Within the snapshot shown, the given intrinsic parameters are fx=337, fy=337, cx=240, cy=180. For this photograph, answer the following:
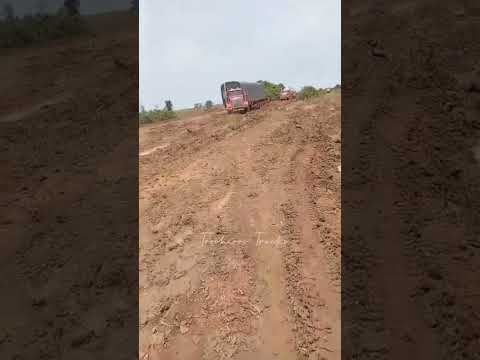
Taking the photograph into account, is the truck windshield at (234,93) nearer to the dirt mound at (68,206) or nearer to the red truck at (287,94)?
the dirt mound at (68,206)

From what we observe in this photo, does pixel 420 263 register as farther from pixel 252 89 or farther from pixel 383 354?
pixel 252 89

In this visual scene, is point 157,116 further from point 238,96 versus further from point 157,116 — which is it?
point 238,96

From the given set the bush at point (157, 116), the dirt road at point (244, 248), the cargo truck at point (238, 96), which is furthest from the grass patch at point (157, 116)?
the dirt road at point (244, 248)

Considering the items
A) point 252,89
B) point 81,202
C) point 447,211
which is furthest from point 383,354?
point 252,89

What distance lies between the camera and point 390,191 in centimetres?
490

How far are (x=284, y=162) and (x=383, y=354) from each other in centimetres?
349

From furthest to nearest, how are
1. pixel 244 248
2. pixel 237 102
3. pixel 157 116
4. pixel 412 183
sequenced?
pixel 157 116 < pixel 237 102 < pixel 412 183 < pixel 244 248

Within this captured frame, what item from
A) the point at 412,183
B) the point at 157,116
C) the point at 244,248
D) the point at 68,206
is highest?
the point at 157,116

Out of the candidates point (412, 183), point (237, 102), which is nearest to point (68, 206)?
point (412, 183)

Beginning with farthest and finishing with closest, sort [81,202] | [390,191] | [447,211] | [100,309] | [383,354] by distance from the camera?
[81,202]
[390,191]
[447,211]
[100,309]
[383,354]

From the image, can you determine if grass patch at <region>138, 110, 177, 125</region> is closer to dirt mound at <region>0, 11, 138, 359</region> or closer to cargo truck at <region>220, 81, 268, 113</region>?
cargo truck at <region>220, 81, 268, 113</region>

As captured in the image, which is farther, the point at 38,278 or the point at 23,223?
the point at 23,223

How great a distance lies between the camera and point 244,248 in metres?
4.43

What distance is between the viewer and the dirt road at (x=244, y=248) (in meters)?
3.48
